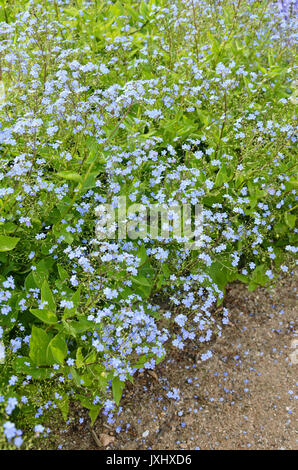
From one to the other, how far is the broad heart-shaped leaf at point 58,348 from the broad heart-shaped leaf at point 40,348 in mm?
78

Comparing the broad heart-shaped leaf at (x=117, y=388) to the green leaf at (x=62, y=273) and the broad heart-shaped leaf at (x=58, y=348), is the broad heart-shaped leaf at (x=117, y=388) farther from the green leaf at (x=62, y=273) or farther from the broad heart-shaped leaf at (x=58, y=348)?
the green leaf at (x=62, y=273)

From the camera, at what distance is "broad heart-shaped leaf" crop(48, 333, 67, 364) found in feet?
10.3

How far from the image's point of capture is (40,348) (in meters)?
3.23

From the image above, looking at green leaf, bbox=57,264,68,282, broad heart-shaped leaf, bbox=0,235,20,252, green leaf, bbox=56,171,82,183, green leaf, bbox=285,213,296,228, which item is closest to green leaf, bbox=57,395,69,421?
green leaf, bbox=57,264,68,282

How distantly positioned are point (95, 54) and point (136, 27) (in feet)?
3.68

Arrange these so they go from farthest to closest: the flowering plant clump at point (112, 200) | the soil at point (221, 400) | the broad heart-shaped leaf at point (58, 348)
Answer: the soil at point (221, 400), the flowering plant clump at point (112, 200), the broad heart-shaped leaf at point (58, 348)

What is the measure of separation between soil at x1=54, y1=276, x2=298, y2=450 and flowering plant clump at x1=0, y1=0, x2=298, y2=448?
0.24 m

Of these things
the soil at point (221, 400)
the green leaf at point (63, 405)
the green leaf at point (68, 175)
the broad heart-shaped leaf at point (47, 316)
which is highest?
the green leaf at point (68, 175)

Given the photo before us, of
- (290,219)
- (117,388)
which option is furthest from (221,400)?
(290,219)

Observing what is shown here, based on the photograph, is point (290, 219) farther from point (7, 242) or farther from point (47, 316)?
point (7, 242)

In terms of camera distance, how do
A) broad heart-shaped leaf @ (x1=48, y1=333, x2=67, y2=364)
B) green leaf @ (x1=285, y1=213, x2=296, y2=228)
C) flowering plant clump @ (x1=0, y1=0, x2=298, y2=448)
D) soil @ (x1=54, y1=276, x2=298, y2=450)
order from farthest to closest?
green leaf @ (x1=285, y1=213, x2=296, y2=228), soil @ (x1=54, y1=276, x2=298, y2=450), flowering plant clump @ (x1=0, y1=0, x2=298, y2=448), broad heart-shaped leaf @ (x1=48, y1=333, x2=67, y2=364)

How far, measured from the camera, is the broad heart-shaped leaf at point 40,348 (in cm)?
321

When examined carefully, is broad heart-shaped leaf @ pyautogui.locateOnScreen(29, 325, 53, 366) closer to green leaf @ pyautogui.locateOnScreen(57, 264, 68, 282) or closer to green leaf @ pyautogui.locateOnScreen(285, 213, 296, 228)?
green leaf @ pyautogui.locateOnScreen(57, 264, 68, 282)

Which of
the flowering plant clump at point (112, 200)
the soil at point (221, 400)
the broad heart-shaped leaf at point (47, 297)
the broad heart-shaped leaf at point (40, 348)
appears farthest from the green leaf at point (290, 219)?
the broad heart-shaped leaf at point (40, 348)
